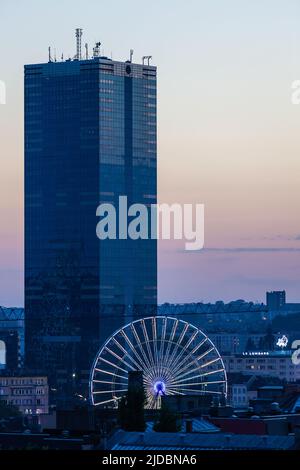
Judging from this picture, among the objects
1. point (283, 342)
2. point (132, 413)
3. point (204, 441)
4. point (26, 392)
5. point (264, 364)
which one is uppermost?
point (283, 342)

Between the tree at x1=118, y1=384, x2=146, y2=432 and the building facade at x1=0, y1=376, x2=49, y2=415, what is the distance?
7526 centimetres

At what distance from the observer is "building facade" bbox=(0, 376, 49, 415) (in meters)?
130

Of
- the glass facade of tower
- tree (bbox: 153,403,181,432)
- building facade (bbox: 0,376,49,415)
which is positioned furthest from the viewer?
the glass facade of tower

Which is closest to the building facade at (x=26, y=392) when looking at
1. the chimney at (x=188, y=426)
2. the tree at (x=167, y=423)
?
the chimney at (x=188, y=426)

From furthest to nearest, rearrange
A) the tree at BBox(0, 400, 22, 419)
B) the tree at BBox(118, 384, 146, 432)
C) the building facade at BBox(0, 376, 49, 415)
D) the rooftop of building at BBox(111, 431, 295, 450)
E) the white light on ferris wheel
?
the white light on ferris wheel, the building facade at BBox(0, 376, 49, 415), the tree at BBox(0, 400, 22, 419), the tree at BBox(118, 384, 146, 432), the rooftop of building at BBox(111, 431, 295, 450)

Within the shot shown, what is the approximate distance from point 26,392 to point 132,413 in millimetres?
83778

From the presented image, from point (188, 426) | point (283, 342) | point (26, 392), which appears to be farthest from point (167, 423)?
point (283, 342)

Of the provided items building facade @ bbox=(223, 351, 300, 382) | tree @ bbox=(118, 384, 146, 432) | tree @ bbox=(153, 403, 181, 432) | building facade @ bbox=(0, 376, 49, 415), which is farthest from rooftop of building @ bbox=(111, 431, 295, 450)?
building facade @ bbox=(223, 351, 300, 382)

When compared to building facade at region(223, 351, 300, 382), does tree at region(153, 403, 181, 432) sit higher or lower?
lower

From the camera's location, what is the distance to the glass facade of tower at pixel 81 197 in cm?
13950

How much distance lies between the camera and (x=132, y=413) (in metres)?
49.9

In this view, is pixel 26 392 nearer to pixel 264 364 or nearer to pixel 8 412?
pixel 8 412

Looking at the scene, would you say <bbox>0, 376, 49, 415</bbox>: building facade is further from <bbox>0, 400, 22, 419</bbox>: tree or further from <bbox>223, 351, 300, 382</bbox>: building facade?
<bbox>223, 351, 300, 382</bbox>: building facade
